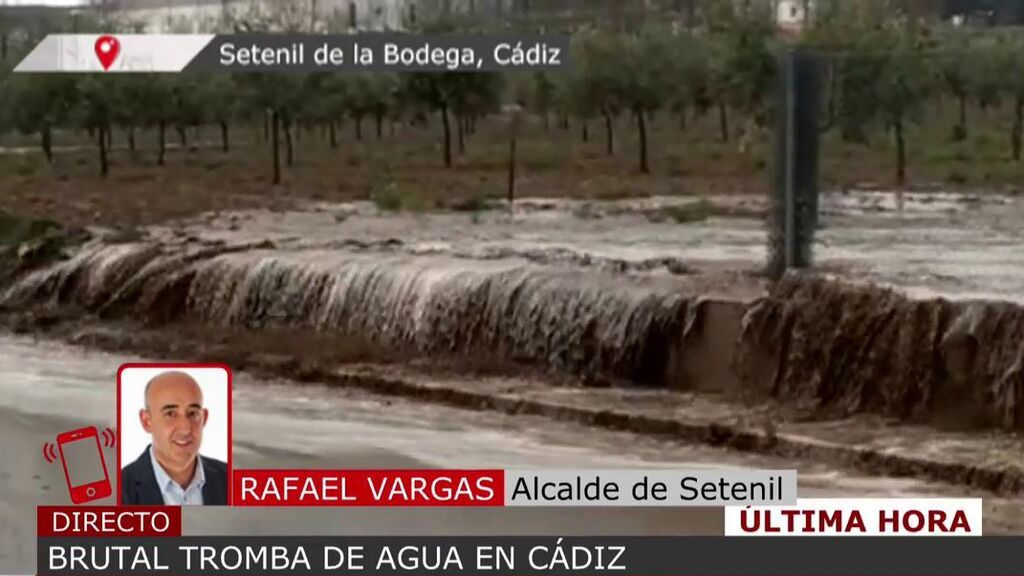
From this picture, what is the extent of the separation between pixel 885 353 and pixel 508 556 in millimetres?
2815

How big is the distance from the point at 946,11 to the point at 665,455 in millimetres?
1657

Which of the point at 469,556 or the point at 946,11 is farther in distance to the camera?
the point at 946,11

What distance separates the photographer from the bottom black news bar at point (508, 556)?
12.9 ft

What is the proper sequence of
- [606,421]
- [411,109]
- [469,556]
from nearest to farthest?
1. [469,556]
2. [411,109]
3. [606,421]

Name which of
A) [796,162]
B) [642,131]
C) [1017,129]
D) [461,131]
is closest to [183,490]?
[461,131]

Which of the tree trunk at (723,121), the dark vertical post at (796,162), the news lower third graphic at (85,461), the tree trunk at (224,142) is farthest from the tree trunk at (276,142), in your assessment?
the dark vertical post at (796,162)

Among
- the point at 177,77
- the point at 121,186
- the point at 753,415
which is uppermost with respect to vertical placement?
the point at 177,77

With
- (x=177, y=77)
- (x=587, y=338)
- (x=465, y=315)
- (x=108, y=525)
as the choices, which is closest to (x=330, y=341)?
(x=465, y=315)

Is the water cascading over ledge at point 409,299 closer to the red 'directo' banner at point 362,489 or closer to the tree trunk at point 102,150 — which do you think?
the tree trunk at point 102,150

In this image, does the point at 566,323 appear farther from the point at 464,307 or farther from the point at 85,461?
the point at 85,461

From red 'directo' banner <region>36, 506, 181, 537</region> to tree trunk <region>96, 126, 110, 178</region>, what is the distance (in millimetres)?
1759

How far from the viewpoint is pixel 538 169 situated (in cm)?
612

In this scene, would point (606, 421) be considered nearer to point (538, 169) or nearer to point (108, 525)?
point (538, 169)

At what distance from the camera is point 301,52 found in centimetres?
440
